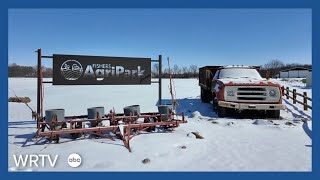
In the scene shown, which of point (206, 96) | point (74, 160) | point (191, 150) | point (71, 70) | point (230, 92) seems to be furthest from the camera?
point (206, 96)

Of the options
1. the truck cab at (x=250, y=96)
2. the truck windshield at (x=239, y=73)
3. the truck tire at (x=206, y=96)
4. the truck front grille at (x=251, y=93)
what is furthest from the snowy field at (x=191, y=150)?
the truck tire at (x=206, y=96)

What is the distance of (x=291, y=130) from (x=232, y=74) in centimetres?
448

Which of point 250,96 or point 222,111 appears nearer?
point 250,96

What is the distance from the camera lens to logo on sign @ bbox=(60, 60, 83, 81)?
800 cm

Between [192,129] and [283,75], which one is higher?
[283,75]

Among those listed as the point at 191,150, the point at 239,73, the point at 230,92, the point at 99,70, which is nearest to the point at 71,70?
the point at 99,70

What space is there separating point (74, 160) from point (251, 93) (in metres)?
7.36

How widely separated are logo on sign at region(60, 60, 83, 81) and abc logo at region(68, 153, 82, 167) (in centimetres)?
358

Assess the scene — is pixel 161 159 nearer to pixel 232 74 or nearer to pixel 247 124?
pixel 247 124

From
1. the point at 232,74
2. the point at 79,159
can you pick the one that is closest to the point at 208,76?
the point at 232,74

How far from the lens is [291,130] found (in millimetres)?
7844

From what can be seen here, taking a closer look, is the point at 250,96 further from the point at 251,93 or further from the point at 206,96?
the point at 206,96

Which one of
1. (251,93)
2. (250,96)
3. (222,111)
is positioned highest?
(251,93)

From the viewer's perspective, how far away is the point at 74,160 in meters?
5.02
